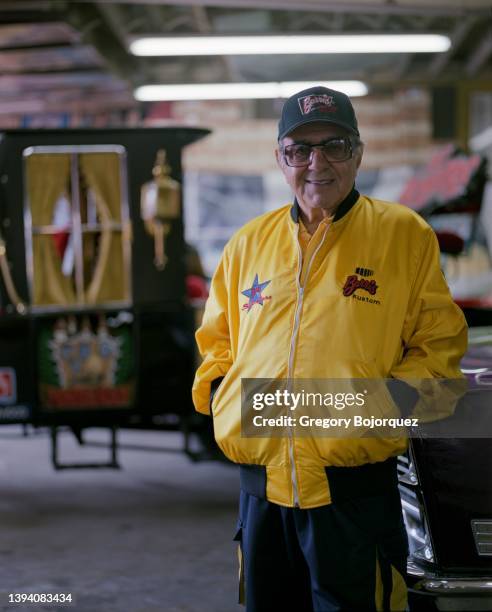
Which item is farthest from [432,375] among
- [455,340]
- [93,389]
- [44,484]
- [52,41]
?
[52,41]

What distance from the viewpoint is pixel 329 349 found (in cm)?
196

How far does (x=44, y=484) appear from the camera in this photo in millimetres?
5867

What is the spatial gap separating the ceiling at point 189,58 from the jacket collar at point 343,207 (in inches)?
224

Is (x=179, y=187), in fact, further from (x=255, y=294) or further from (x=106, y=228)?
(x=255, y=294)

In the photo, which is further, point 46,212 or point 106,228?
point 106,228

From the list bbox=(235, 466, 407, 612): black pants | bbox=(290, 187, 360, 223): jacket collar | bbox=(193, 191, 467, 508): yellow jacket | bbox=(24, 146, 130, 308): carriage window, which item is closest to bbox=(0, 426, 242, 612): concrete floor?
bbox=(24, 146, 130, 308): carriage window

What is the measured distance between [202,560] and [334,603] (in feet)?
7.97

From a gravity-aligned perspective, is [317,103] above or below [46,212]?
above

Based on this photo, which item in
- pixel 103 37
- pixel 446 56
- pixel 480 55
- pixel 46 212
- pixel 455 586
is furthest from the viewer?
pixel 446 56

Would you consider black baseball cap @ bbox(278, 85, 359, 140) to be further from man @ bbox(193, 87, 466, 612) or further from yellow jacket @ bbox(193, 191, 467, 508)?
yellow jacket @ bbox(193, 191, 467, 508)

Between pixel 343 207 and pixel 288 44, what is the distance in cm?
584

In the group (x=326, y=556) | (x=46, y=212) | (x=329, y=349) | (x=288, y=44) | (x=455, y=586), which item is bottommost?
(x=455, y=586)

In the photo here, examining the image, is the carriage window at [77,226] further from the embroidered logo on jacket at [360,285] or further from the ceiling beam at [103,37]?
the embroidered logo on jacket at [360,285]

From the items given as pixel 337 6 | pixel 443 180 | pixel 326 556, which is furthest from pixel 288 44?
pixel 326 556
